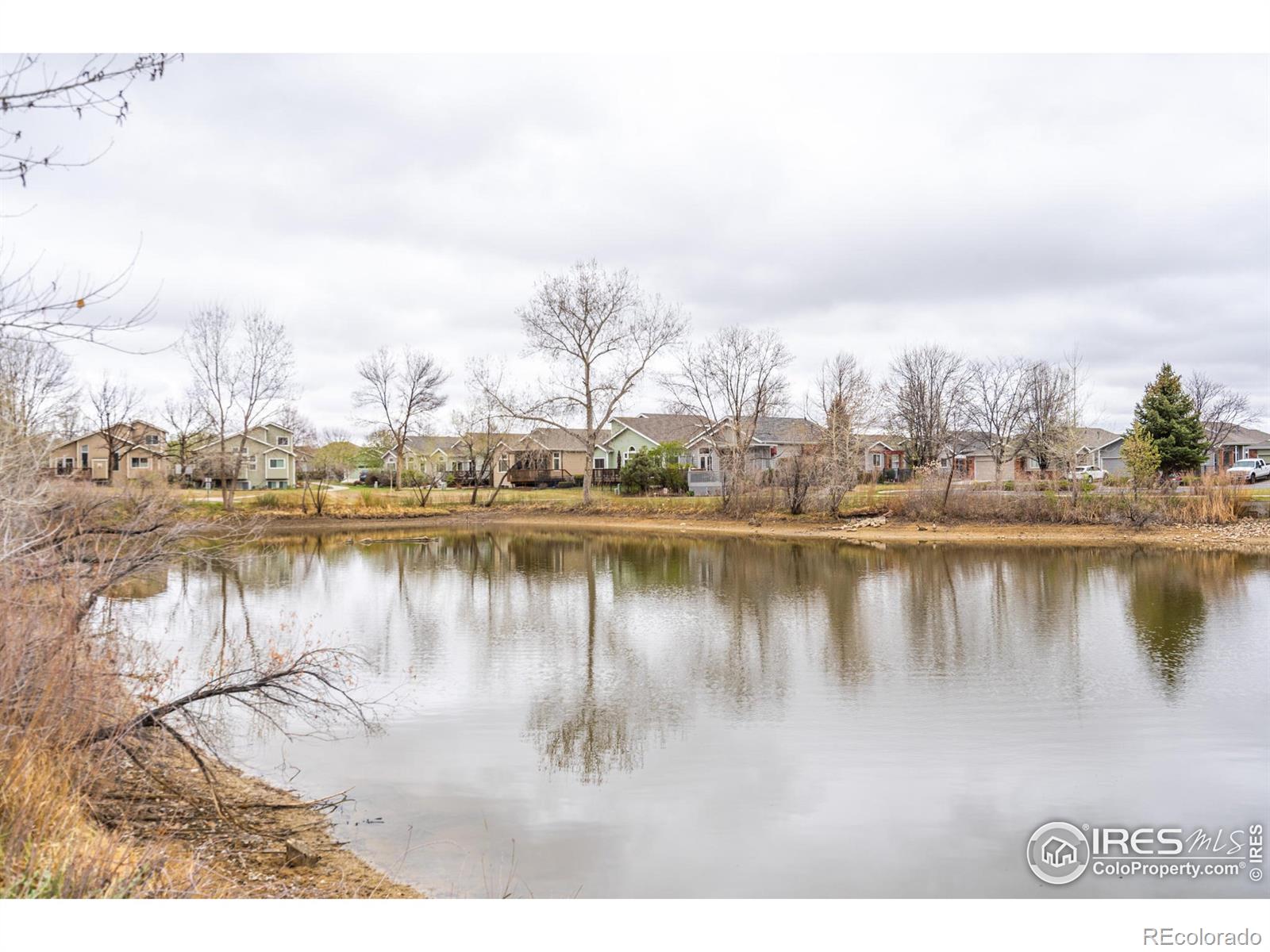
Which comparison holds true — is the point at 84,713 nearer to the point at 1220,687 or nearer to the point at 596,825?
the point at 596,825

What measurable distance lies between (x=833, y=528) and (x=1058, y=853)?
3523cm

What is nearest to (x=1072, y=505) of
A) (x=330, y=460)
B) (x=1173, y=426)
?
(x=1173, y=426)

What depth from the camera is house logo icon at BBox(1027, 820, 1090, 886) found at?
7.66 meters

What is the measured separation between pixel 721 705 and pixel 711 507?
36603mm

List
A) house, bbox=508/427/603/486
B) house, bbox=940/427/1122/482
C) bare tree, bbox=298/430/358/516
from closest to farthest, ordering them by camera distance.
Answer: house, bbox=940/427/1122/482, house, bbox=508/427/603/486, bare tree, bbox=298/430/358/516

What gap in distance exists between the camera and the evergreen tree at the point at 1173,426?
50062 millimetres

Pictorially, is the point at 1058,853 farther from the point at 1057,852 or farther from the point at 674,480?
the point at 674,480

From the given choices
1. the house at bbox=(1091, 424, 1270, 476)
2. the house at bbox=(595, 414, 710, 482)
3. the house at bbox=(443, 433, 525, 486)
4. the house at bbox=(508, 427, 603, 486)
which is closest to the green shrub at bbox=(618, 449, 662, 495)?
the house at bbox=(595, 414, 710, 482)

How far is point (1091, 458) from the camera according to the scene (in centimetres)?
7088

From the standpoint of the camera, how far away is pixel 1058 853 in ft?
26.3

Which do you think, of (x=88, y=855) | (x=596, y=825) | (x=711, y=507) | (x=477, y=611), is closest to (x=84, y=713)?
(x=88, y=855)

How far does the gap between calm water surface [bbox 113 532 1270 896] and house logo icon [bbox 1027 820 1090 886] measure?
0.43 feet
